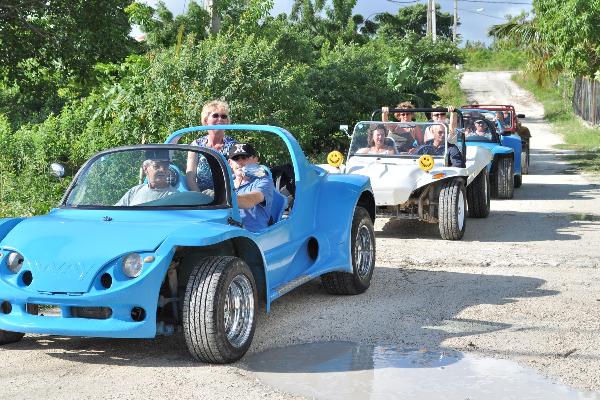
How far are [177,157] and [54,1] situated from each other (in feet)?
54.0

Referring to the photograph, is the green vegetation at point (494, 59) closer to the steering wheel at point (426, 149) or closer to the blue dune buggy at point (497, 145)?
the blue dune buggy at point (497, 145)

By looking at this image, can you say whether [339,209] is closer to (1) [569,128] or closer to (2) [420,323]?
(2) [420,323]

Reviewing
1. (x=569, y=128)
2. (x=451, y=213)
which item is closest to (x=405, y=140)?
(x=451, y=213)

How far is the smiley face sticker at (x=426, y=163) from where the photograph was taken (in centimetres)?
1109

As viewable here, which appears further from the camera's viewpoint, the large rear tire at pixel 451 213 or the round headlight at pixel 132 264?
the large rear tire at pixel 451 213

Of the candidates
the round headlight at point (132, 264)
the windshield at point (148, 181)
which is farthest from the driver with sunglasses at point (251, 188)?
the round headlight at point (132, 264)

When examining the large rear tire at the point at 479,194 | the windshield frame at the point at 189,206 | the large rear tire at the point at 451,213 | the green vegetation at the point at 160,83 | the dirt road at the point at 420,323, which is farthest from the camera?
the green vegetation at the point at 160,83

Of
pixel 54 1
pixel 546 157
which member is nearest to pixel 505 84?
pixel 546 157

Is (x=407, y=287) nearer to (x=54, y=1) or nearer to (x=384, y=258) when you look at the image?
(x=384, y=258)

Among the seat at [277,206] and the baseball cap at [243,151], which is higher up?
the baseball cap at [243,151]

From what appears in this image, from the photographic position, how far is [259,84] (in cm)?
1500

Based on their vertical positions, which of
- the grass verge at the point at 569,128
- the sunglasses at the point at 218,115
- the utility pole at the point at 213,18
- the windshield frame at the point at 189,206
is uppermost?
the utility pole at the point at 213,18

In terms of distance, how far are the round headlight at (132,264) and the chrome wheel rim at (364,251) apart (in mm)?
2761

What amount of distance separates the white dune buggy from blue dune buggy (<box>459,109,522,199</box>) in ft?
9.45
